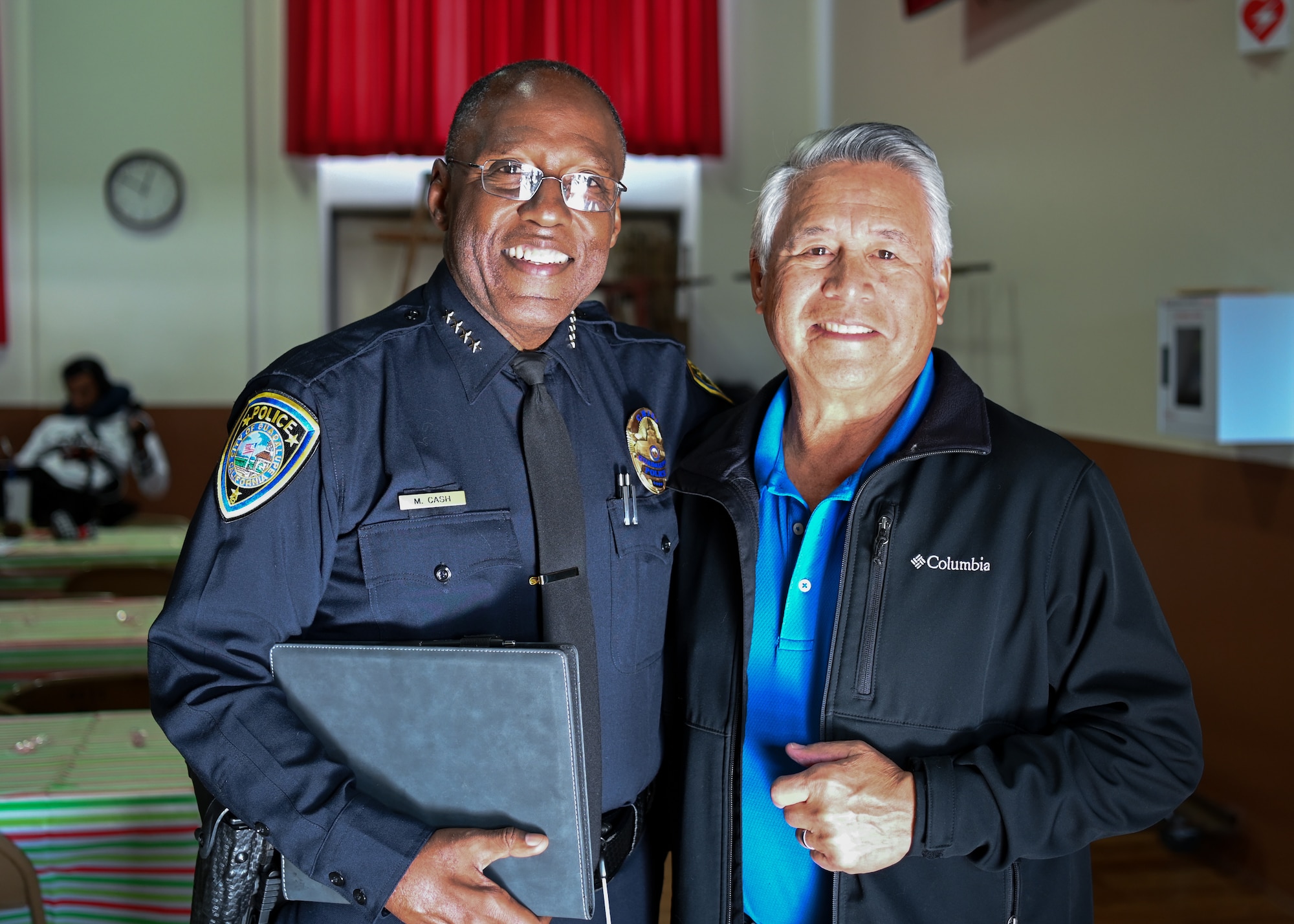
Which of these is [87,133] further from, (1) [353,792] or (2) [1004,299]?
(1) [353,792]

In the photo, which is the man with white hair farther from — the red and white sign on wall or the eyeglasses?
the red and white sign on wall

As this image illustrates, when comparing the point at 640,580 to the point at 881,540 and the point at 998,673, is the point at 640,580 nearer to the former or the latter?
the point at 881,540

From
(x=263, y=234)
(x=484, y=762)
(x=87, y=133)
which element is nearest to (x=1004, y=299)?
(x=484, y=762)

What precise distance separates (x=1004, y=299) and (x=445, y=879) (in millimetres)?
4233

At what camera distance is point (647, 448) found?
1586 mm

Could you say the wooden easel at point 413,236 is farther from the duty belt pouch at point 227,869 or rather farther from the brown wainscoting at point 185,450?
the duty belt pouch at point 227,869

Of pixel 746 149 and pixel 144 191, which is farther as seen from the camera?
pixel 746 149

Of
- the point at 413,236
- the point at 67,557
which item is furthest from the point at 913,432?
the point at 413,236

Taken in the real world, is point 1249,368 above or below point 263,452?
above

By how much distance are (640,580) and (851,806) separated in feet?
1.48

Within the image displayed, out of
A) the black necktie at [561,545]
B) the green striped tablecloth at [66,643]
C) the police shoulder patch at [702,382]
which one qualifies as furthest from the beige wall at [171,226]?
the black necktie at [561,545]

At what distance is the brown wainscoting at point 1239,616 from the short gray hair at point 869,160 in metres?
2.09

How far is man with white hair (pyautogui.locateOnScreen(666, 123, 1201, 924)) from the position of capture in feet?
3.95

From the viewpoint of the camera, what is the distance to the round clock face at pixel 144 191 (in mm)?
7250
